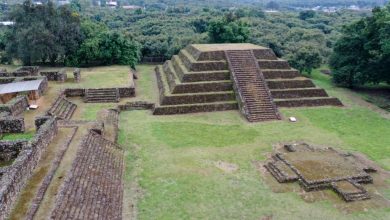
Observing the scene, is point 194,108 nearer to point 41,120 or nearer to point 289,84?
point 289,84

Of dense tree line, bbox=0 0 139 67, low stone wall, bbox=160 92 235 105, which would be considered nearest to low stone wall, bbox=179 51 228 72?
low stone wall, bbox=160 92 235 105

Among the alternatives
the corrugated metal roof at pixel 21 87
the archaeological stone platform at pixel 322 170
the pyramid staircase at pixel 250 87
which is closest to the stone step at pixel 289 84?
the pyramid staircase at pixel 250 87

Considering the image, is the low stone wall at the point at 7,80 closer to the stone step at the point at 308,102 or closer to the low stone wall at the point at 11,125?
the low stone wall at the point at 11,125

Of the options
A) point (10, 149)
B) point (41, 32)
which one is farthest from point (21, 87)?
point (41, 32)

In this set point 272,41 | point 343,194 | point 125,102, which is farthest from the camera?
point 272,41

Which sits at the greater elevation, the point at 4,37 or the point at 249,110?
the point at 4,37

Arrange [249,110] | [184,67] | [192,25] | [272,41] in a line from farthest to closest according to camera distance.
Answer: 1. [192,25]
2. [272,41]
3. [184,67]
4. [249,110]

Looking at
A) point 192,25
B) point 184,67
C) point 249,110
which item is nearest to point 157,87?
point 184,67

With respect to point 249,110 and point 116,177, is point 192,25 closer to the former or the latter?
point 249,110
